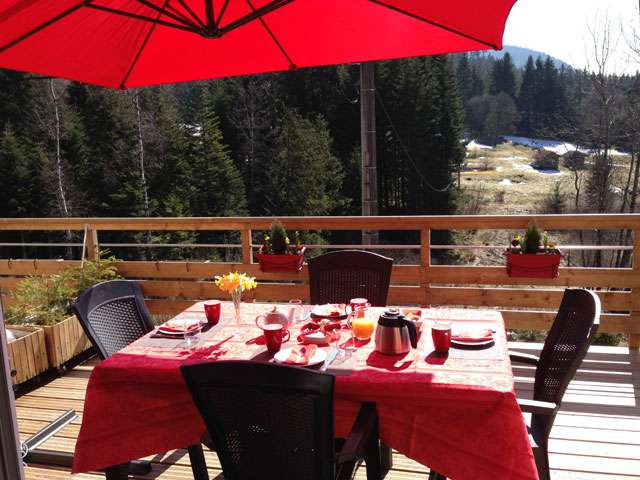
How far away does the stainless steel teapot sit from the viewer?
79.9 inches

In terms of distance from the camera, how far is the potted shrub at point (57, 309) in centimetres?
378

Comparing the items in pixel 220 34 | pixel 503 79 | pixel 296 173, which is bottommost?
pixel 296 173

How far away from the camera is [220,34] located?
87.4 inches

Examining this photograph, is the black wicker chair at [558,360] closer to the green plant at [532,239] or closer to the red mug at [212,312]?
the red mug at [212,312]

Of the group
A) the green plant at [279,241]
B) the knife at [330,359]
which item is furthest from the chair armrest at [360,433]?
the green plant at [279,241]

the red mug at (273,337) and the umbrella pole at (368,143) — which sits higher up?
the umbrella pole at (368,143)

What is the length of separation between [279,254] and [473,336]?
85.8 inches

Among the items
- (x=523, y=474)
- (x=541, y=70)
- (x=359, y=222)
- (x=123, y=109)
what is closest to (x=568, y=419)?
(x=523, y=474)

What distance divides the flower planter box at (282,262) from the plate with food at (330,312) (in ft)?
4.84

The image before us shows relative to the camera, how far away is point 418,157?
24094 millimetres

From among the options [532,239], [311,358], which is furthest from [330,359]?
[532,239]

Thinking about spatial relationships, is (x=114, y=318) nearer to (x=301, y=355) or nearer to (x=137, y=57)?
(x=301, y=355)

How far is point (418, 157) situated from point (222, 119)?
8577mm

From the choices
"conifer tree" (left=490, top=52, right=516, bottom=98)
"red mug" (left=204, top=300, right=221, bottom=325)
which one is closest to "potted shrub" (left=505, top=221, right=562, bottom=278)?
"red mug" (left=204, top=300, right=221, bottom=325)
